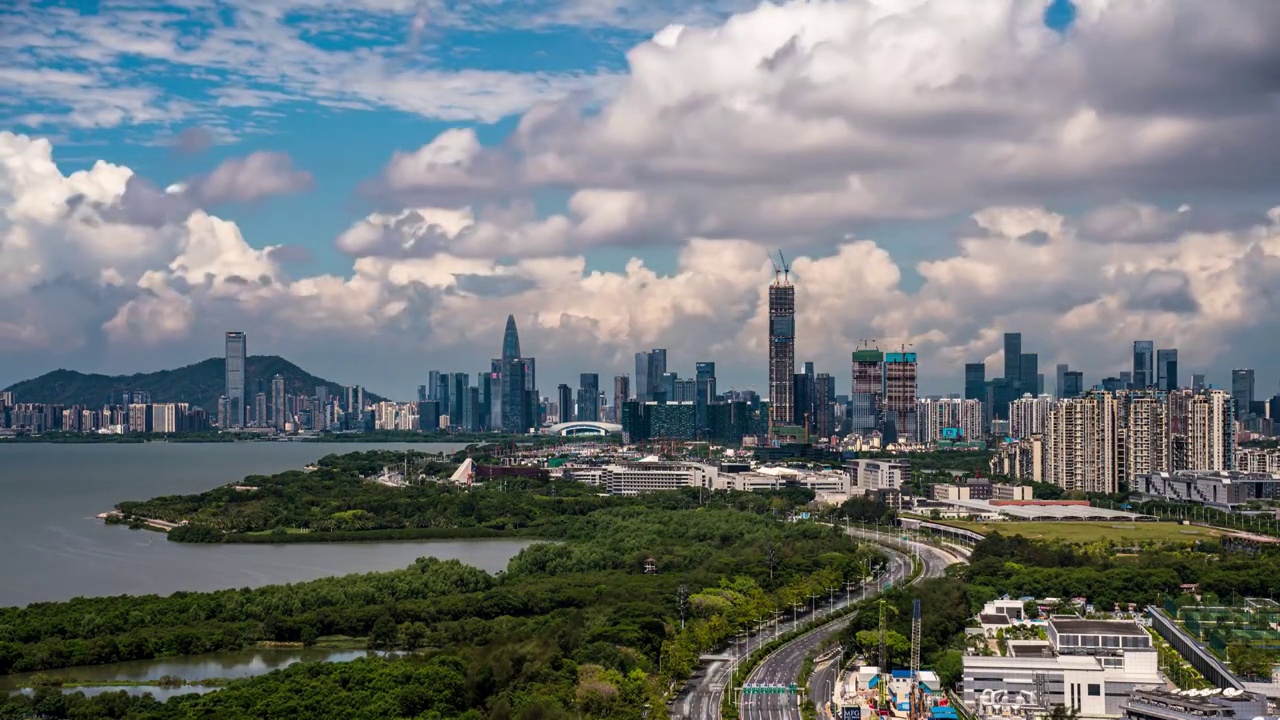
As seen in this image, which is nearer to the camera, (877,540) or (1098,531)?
(1098,531)

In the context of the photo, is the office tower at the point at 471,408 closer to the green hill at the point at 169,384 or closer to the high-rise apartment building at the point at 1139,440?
the green hill at the point at 169,384

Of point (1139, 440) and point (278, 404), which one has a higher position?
point (278, 404)

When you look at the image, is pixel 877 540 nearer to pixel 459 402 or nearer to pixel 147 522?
pixel 147 522

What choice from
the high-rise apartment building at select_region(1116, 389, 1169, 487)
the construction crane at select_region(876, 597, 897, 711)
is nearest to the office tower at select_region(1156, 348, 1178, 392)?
the high-rise apartment building at select_region(1116, 389, 1169, 487)

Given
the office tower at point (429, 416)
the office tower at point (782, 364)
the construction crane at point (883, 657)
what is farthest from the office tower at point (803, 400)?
the construction crane at point (883, 657)

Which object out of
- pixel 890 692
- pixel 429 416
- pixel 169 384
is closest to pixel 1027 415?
pixel 429 416

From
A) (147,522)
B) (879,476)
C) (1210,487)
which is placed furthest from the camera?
(879,476)

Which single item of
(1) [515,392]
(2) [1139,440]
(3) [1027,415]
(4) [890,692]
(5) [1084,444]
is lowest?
(4) [890,692]

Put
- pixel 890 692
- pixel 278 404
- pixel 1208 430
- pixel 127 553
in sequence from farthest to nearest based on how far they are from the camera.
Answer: pixel 278 404 < pixel 1208 430 < pixel 127 553 < pixel 890 692
